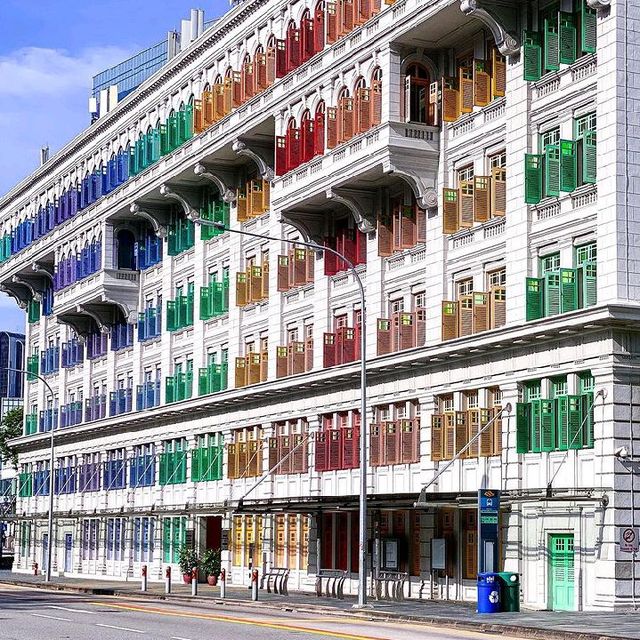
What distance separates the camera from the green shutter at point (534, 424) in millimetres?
39787

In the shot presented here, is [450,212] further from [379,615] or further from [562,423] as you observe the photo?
[379,615]

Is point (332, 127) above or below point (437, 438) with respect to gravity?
above

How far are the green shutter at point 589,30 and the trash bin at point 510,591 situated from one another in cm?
1339

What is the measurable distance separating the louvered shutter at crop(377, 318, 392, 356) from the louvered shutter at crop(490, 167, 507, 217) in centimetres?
664

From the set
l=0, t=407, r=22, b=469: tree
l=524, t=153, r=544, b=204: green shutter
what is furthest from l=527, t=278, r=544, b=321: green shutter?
l=0, t=407, r=22, b=469: tree

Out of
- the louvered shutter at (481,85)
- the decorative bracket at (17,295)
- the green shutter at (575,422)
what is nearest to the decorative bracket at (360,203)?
the louvered shutter at (481,85)

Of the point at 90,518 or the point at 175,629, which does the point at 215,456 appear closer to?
the point at 90,518

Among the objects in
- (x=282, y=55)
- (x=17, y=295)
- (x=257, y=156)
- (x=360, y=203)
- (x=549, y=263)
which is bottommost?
(x=549, y=263)

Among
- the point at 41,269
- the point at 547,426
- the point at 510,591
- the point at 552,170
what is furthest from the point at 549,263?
the point at 41,269

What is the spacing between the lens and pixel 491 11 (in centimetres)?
4156

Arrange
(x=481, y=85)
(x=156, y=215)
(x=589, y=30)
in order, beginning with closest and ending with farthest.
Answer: (x=589, y=30) < (x=481, y=85) < (x=156, y=215)

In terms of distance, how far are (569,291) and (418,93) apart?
1106cm

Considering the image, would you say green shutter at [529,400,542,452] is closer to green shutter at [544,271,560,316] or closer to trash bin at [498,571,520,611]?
green shutter at [544,271,560,316]

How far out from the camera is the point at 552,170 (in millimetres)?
40062
